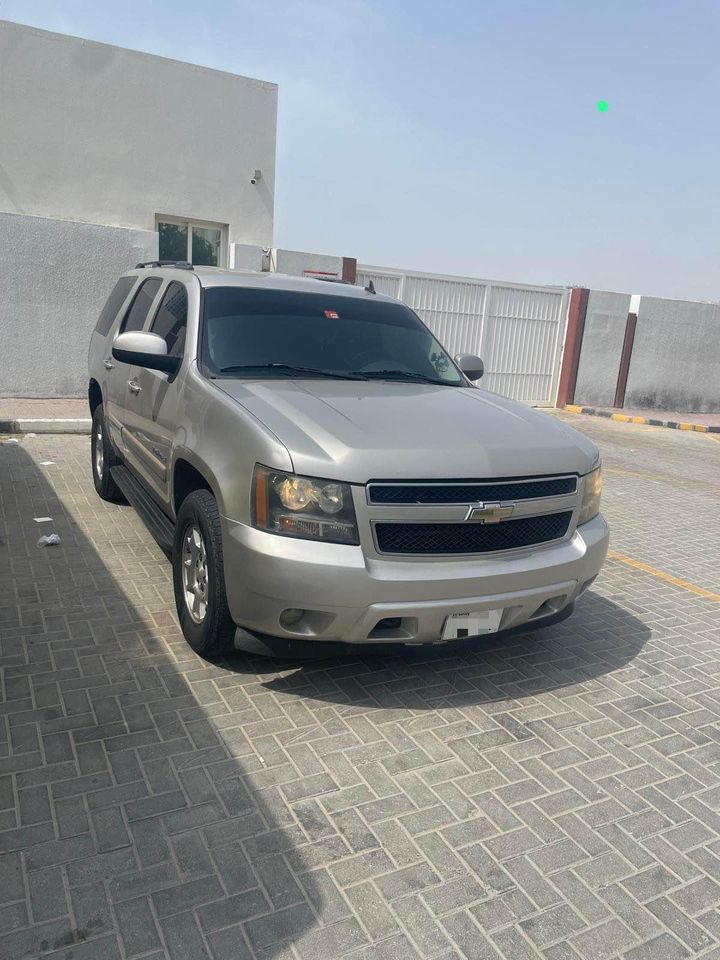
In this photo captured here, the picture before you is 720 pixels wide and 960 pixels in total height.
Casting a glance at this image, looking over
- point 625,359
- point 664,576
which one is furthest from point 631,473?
point 625,359

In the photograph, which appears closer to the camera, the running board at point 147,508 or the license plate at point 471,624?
the license plate at point 471,624

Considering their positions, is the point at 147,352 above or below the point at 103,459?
above

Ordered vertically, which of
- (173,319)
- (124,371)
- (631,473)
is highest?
(173,319)

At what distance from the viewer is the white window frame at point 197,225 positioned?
1438 centimetres

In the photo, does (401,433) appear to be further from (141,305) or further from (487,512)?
(141,305)

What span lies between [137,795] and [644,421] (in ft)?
50.7

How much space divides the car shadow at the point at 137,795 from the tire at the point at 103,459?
1.85 meters

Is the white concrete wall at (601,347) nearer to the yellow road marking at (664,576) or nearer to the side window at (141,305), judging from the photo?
the yellow road marking at (664,576)

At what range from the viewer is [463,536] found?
11.4 feet

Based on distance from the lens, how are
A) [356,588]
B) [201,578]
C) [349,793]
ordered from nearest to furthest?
[349,793] → [356,588] → [201,578]

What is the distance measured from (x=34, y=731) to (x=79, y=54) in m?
13.3

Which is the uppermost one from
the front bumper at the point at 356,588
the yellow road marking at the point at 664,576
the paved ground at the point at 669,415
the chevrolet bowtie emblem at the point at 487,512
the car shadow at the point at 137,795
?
the chevrolet bowtie emblem at the point at 487,512

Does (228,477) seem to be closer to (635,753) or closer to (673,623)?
(635,753)

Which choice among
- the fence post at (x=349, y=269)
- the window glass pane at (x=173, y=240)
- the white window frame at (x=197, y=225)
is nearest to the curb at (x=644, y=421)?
the fence post at (x=349, y=269)
